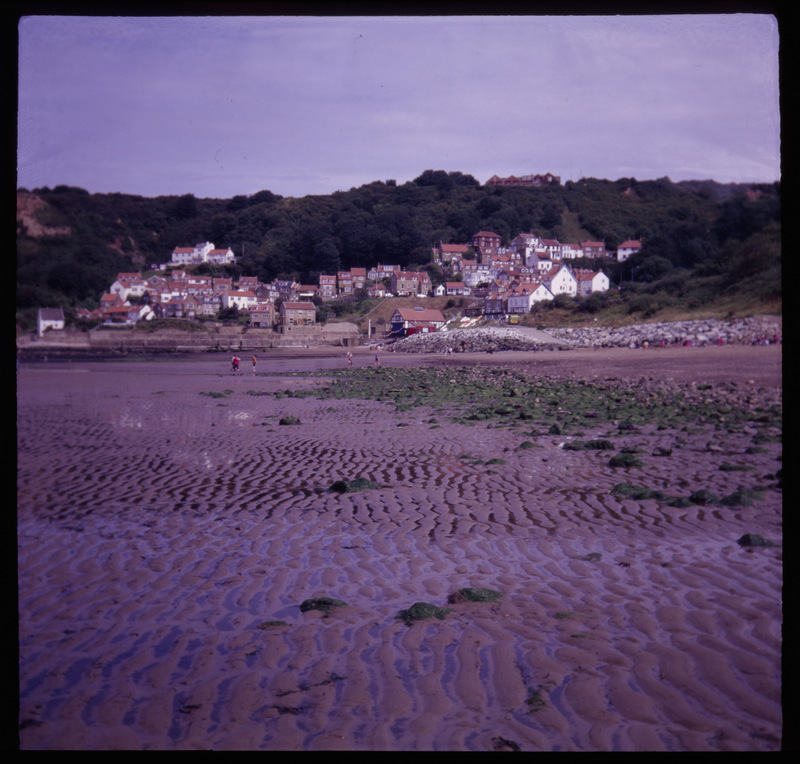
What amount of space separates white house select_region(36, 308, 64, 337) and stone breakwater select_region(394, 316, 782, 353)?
34632 mm

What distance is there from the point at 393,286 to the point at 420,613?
78721 millimetres

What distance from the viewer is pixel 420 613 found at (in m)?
4.46

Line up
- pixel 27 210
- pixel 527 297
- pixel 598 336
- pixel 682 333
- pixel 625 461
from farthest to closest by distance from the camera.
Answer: pixel 527 297 < pixel 598 336 < pixel 682 333 < pixel 625 461 < pixel 27 210


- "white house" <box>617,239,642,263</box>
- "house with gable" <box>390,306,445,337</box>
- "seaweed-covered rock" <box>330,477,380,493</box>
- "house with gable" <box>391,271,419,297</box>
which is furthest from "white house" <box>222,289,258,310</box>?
"seaweed-covered rock" <box>330,477,380,493</box>

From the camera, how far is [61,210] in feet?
45.5

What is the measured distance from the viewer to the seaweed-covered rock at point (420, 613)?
174 inches

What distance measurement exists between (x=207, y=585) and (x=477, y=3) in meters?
5.03

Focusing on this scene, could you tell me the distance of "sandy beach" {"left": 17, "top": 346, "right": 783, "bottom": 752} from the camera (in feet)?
10.4

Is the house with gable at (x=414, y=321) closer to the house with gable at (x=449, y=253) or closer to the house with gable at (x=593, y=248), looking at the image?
the house with gable at (x=449, y=253)

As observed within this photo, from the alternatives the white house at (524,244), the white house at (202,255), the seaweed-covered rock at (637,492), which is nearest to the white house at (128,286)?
the white house at (202,255)

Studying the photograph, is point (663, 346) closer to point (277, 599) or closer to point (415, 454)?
point (415, 454)

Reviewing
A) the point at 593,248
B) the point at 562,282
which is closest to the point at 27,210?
the point at 562,282

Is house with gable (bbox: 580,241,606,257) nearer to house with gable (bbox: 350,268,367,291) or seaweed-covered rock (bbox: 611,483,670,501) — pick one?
house with gable (bbox: 350,268,367,291)

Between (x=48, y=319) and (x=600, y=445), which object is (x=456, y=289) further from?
(x=600, y=445)
